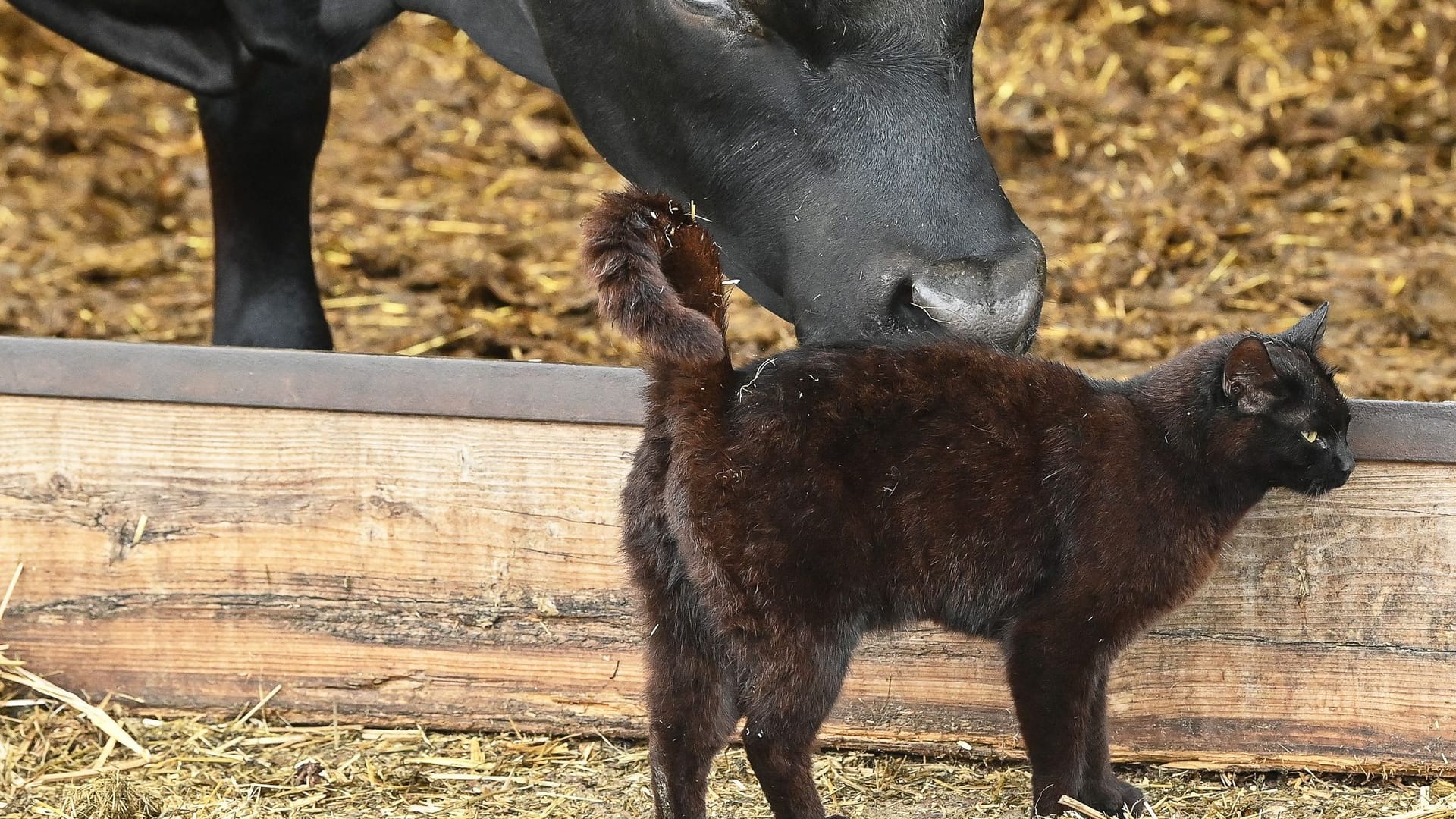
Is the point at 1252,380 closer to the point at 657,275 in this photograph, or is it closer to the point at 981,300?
the point at 981,300

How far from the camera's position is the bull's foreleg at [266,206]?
391 centimetres

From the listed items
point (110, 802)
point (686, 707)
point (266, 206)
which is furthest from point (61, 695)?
point (266, 206)

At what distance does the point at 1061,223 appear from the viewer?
18.0ft

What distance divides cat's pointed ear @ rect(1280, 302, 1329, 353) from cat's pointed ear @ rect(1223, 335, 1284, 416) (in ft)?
0.39

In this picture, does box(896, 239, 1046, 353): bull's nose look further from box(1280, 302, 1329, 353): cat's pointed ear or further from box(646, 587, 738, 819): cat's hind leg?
box(646, 587, 738, 819): cat's hind leg

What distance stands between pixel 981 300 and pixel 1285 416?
0.41 metres

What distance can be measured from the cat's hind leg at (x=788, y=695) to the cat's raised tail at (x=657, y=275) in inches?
13.9

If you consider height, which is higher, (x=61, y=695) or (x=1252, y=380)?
(x=1252, y=380)

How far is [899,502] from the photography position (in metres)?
2.09

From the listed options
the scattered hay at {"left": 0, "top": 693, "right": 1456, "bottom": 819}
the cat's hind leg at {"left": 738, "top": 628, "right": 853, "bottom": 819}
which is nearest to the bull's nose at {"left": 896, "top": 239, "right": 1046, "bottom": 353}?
the cat's hind leg at {"left": 738, "top": 628, "right": 853, "bottom": 819}

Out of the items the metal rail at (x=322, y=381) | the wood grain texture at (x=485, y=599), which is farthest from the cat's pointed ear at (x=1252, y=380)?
the metal rail at (x=322, y=381)

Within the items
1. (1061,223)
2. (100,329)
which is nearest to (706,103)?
(100,329)

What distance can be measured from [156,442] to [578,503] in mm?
692

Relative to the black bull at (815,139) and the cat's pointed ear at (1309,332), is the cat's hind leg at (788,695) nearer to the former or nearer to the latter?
the black bull at (815,139)
